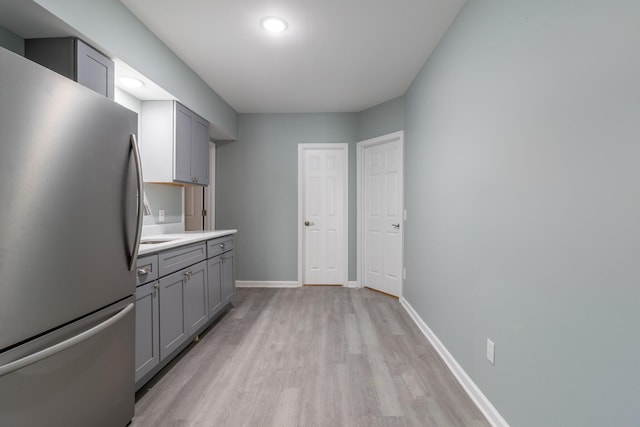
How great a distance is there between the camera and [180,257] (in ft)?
7.23

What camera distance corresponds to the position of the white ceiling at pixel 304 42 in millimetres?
1992

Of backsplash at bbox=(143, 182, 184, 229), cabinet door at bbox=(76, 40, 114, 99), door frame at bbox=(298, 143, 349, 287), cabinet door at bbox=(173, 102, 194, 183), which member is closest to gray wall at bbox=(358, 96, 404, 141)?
door frame at bbox=(298, 143, 349, 287)

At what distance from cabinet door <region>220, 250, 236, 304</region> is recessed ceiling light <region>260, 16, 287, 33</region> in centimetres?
215

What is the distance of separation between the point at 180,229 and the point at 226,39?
6.54ft

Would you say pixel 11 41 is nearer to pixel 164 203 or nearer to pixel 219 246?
pixel 164 203

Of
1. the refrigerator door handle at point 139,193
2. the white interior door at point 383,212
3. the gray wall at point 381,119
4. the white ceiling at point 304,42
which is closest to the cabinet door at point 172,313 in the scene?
the refrigerator door handle at point 139,193

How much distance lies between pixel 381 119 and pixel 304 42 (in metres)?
1.75

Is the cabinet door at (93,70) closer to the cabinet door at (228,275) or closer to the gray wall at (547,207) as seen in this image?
the cabinet door at (228,275)

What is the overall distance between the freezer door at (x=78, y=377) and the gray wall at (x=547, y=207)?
195cm

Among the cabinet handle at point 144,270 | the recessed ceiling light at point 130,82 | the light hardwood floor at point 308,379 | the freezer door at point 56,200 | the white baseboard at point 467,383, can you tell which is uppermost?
the recessed ceiling light at point 130,82

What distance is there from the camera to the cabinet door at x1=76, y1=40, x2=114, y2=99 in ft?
5.40

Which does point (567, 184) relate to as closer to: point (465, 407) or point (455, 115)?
point (455, 115)

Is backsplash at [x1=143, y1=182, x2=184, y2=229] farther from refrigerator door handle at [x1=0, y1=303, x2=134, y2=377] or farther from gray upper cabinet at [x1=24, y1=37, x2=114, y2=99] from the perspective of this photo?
refrigerator door handle at [x1=0, y1=303, x2=134, y2=377]

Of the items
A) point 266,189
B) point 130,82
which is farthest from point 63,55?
point 266,189
